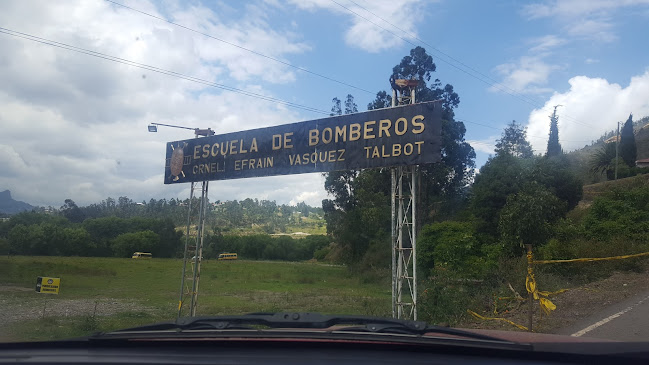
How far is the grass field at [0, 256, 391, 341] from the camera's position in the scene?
49.6 feet

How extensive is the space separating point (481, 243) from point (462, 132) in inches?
321

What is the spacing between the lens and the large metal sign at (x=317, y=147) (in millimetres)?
10328

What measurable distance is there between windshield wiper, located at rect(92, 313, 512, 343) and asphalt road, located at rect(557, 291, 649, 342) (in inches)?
257

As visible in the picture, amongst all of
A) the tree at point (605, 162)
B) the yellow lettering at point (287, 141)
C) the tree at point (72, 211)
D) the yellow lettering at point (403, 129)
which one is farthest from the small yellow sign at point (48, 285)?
the tree at point (605, 162)

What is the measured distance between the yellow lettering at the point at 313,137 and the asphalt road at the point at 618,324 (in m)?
6.60

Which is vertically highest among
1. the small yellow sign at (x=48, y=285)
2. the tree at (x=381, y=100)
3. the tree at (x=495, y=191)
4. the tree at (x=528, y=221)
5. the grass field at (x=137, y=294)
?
the tree at (x=381, y=100)

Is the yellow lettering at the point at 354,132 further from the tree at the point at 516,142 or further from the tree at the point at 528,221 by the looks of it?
the tree at the point at 516,142

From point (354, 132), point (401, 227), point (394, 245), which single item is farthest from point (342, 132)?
point (394, 245)

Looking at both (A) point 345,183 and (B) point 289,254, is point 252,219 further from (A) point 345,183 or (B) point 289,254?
(A) point 345,183

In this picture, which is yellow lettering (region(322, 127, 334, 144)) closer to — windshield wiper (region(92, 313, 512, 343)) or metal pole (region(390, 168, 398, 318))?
metal pole (region(390, 168, 398, 318))

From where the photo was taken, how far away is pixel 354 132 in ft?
37.2

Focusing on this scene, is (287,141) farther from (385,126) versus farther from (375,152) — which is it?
(385,126)

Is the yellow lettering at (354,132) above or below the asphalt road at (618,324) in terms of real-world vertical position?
above

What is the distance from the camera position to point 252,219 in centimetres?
8569
